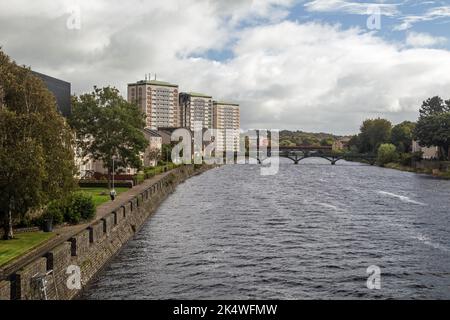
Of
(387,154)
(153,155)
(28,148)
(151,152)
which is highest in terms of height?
(28,148)

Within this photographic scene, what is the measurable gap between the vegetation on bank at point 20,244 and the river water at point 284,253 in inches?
164

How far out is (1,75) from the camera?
103 ft

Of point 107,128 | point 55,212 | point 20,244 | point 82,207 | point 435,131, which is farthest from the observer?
point 435,131

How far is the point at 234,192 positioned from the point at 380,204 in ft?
84.3

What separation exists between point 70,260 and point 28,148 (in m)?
7.41

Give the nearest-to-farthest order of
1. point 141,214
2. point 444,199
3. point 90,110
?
point 141,214
point 90,110
point 444,199

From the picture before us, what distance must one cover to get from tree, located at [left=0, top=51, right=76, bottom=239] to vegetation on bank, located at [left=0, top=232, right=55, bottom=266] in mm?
1028

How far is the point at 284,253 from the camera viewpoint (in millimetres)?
37625

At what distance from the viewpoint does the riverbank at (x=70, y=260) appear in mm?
20328

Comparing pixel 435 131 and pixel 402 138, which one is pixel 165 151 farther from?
pixel 402 138

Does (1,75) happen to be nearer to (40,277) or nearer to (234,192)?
(40,277)

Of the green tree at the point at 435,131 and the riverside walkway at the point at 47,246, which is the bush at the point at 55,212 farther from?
the green tree at the point at 435,131

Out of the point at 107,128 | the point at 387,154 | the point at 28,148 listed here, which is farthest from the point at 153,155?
the point at 387,154
